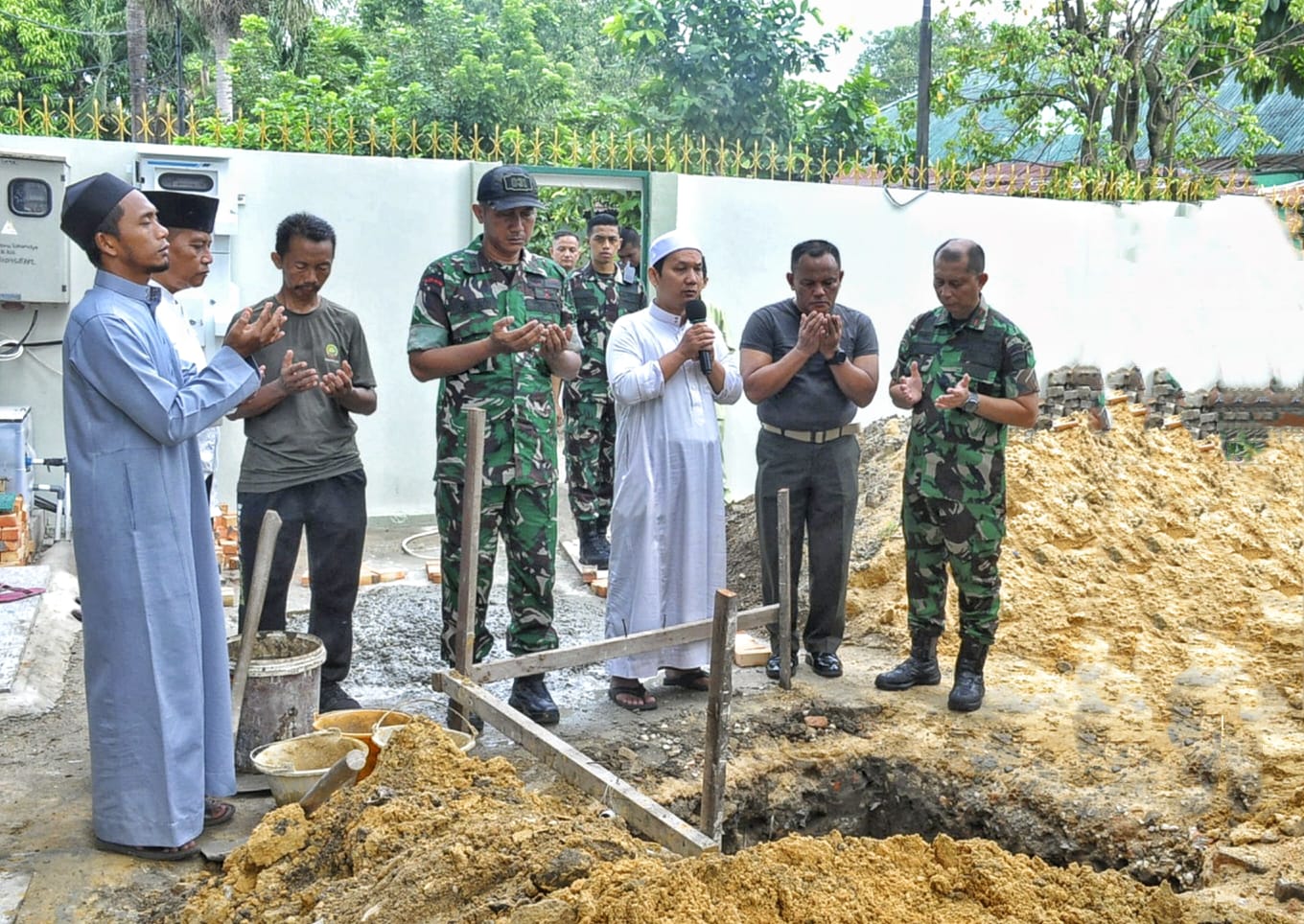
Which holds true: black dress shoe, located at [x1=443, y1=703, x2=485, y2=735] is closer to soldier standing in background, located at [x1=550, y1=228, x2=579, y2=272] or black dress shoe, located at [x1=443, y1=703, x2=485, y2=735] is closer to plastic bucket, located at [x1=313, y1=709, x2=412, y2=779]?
plastic bucket, located at [x1=313, y1=709, x2=412, y2=779]

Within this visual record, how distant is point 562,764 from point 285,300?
231 cm

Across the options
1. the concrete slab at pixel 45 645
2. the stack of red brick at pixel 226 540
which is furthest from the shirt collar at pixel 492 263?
the stack of red brick at pixel 226 540

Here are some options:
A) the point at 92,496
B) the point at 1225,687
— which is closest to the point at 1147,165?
the point at 1225,687

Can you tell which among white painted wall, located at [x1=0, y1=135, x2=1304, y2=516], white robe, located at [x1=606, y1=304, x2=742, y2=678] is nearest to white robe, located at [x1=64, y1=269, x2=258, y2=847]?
white robe, located at [x1=606, y1=304, x2=742, y2=678]

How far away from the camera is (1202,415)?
1207 centimetres

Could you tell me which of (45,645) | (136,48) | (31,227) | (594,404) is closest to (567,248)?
(594,404)

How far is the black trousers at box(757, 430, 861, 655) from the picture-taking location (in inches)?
222

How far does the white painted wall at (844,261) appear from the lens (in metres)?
8.42

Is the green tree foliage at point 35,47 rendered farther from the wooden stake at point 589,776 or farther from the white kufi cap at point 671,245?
the wooden stake at point 589,776

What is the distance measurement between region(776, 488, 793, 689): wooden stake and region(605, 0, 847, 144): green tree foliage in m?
8.39

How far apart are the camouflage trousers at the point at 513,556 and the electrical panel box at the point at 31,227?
13.9 ft

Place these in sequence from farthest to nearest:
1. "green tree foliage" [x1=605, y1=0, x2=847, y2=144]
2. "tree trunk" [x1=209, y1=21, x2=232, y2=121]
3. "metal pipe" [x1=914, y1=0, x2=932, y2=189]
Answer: "tree trunk" [x1=209, y1=21, x2=232, y2=121] < "green tree foliage" [x1=605, y1=0, x2=847, y2=144] < "metal pipe" [x1=914, y1=0, x2=932, y2=189]

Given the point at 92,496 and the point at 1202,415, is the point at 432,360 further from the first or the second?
the point at 1202,415

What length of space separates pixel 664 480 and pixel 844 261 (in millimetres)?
5407
